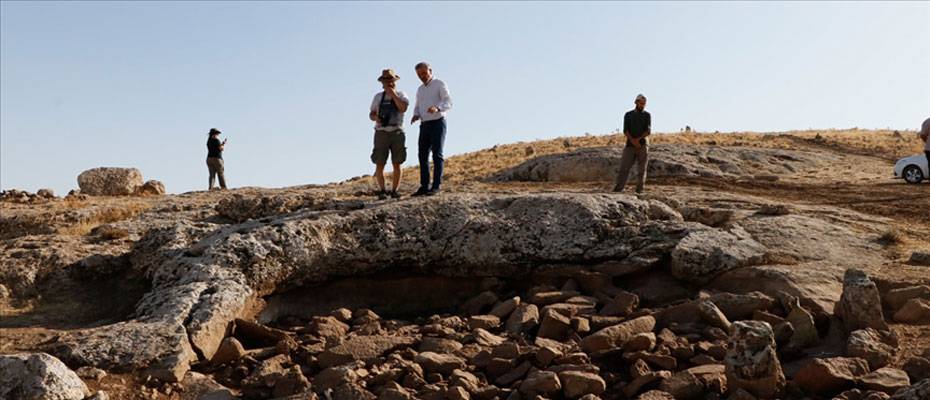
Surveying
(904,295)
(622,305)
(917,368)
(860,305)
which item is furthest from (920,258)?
(622,305)

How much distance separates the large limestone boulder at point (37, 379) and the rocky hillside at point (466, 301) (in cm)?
2

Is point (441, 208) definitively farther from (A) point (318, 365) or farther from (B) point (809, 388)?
(B) point (809, 388)

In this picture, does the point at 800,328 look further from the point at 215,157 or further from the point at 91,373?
the point at 215,157

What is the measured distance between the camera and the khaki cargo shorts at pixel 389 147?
10117 mm

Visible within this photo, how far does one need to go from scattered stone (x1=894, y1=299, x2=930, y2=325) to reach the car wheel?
12.8 meters

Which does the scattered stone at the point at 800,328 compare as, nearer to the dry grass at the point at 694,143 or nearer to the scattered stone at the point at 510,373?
the scattered stone at the point at 510,373

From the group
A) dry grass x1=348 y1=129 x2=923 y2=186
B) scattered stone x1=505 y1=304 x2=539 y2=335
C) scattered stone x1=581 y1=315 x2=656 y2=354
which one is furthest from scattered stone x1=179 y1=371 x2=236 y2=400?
dry grass x1=348 y1=129 x2=923 y2=186

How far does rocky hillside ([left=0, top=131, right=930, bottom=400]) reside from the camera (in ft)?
20.8

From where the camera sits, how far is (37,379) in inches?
236

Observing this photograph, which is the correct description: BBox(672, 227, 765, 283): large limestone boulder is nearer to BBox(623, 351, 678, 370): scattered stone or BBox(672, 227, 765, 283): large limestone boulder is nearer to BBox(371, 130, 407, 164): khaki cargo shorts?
BBox(623, 351, 678, 370): scattered stone

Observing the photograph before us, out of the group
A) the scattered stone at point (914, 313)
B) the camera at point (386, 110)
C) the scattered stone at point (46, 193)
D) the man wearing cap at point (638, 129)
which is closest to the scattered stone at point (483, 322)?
the camera at point (386, 110)

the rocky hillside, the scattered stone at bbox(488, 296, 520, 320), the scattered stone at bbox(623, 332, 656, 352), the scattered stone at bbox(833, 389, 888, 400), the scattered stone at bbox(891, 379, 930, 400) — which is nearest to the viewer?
the scattered stone at bbox(891, 379, 930, 400)

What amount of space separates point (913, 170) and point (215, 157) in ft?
51.8

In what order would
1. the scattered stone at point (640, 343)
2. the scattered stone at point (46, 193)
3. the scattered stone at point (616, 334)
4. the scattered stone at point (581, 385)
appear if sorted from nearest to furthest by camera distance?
the scattered stone at point (581, 385) → the scattered stone at point (640, 343) → the scattered stone at point (616, 334) → the scattered stone at point (46, 193)
